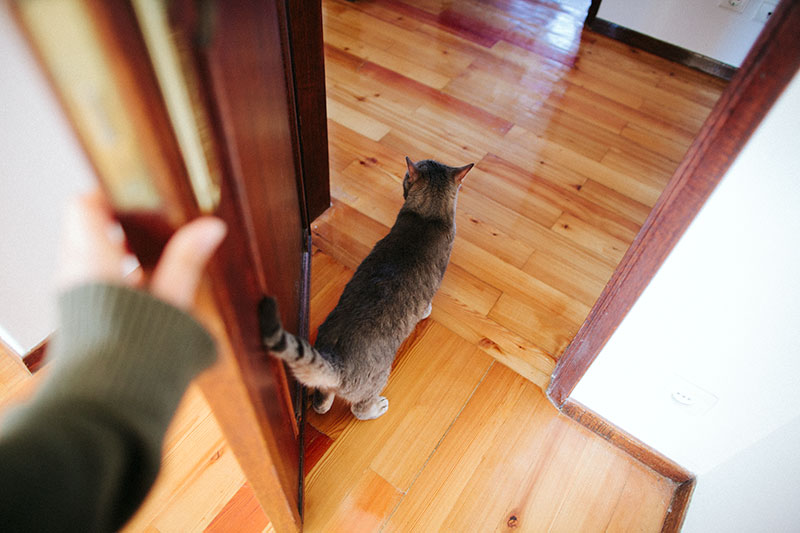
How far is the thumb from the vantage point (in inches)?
12.1

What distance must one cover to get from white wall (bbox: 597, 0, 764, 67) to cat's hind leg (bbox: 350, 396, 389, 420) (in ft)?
7.82

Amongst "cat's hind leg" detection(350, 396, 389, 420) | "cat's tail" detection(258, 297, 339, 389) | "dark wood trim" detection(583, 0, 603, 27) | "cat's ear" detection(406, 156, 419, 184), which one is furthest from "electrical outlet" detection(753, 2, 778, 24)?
"cat's tail" detection(258, 297, 339, 389)

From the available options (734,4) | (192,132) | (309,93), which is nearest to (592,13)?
(734,4)

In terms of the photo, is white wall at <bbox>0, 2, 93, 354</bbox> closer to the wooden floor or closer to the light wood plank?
the wooden floor

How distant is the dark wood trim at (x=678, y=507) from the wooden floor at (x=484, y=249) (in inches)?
0.8

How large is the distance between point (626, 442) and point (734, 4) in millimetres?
2151

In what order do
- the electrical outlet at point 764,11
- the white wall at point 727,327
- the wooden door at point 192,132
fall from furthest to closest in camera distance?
the electrical outlet at point 764,11
the white wall at point 727,327
the wooden door at point 192,132

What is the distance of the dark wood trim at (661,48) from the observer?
2.23 metres

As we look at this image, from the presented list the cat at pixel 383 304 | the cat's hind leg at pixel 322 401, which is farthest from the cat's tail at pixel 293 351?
the cat's hind leg at pixel 322 401

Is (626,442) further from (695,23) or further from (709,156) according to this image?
(695,23)

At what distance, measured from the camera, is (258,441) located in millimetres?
524

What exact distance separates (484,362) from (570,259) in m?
0.53

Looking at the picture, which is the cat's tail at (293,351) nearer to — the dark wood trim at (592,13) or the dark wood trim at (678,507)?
the dark wood trim at (678,507)

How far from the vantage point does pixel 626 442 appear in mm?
1088
